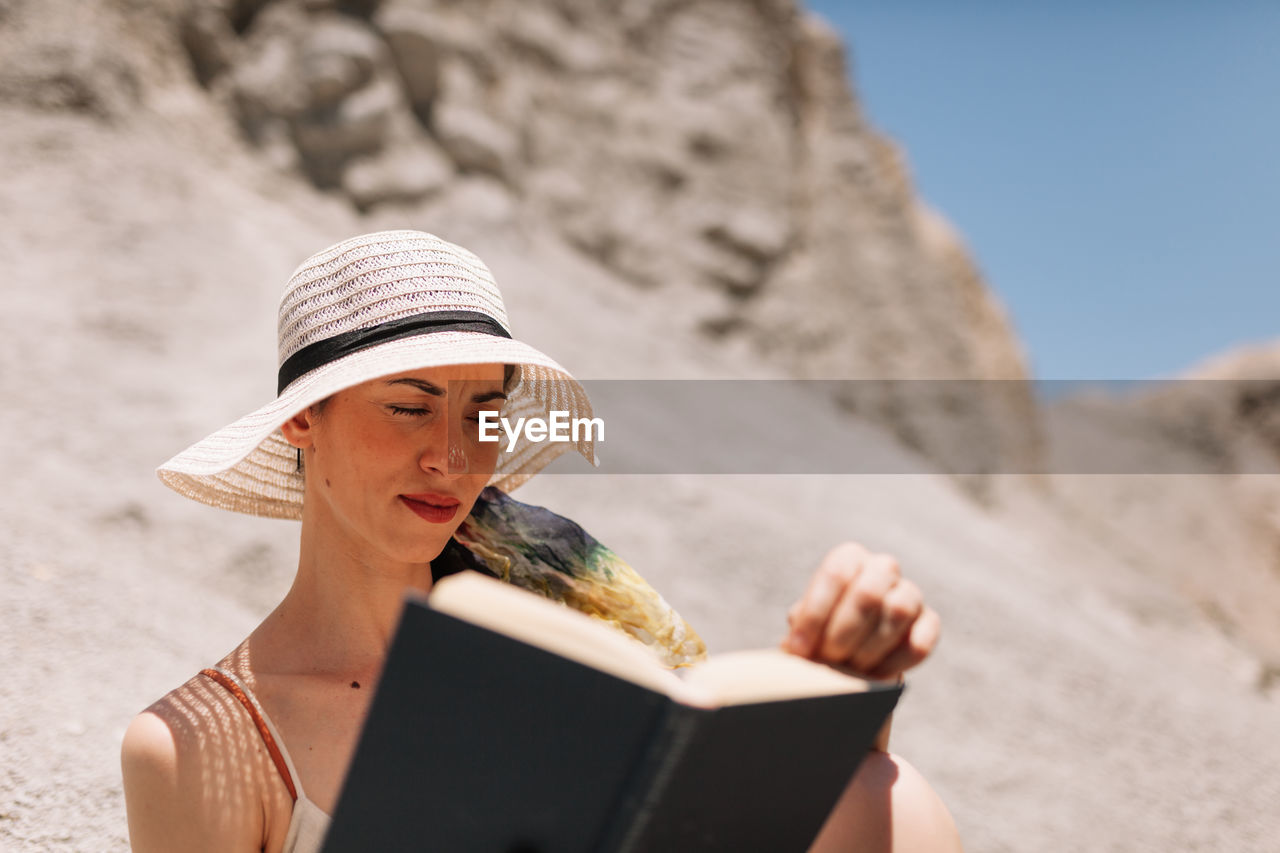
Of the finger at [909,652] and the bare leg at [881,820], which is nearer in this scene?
the finger at [909,652]

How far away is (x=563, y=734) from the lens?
0.96m

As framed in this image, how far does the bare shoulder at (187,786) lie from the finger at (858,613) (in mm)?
779

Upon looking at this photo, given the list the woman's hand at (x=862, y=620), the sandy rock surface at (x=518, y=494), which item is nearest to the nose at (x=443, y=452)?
the woman's hand at (x=862, y=620)

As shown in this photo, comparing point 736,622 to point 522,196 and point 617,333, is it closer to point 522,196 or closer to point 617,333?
point 617,333

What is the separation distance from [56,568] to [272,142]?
528 cm

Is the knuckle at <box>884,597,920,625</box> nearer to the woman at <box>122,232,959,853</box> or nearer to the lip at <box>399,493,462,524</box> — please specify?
the woman at <box>122,232,959,853</box>

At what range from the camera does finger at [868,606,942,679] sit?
1033mm

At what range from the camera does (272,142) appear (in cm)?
741

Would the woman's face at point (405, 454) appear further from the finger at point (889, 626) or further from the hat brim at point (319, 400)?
the finger at point (889, 626)

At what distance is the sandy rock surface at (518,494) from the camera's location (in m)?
2.94

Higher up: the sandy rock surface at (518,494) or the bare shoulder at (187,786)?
the bare shoulder at (187,786)

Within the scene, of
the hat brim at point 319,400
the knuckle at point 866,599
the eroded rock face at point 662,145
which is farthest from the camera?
the eroded rock face at point 662,145

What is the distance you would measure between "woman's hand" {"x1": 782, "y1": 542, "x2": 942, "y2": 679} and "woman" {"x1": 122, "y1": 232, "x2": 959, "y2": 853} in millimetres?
25

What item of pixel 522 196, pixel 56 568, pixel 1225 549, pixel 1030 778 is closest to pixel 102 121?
pixel 522 196
